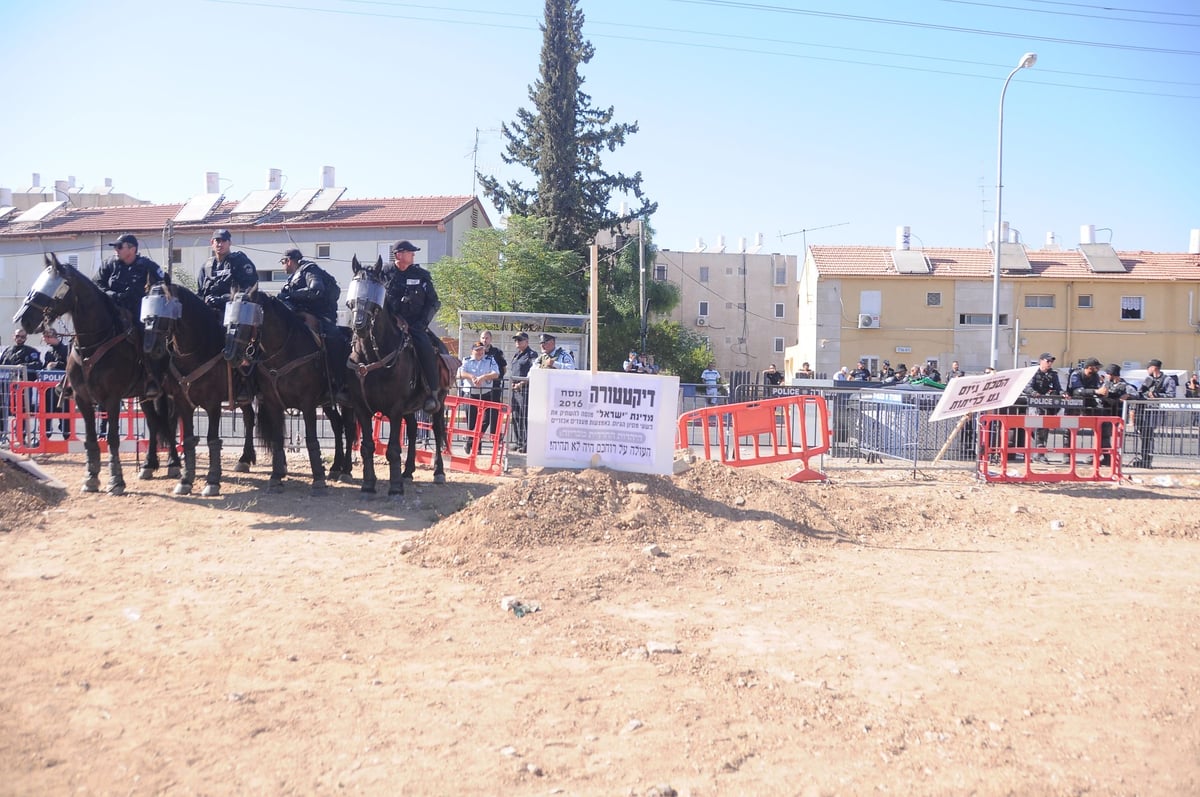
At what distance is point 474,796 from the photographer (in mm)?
3822

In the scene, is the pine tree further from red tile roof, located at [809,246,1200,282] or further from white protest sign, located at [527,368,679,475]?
white protest sign, located at [527,368,679,475]

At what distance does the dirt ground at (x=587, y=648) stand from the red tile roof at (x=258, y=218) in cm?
3842

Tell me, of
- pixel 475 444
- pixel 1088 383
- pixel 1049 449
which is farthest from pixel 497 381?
pixel 1088 383

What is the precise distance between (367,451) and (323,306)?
6.41 feet

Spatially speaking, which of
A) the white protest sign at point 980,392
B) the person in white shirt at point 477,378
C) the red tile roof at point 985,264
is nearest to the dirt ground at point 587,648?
the white protest sign at point 980,392

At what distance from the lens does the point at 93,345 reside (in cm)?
988

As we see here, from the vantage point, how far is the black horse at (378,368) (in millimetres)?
9898

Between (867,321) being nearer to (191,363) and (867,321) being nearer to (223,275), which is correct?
(223,275)

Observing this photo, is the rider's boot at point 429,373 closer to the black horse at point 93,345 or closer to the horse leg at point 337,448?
the horse leg at point 337,448

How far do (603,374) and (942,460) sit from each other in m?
7.78

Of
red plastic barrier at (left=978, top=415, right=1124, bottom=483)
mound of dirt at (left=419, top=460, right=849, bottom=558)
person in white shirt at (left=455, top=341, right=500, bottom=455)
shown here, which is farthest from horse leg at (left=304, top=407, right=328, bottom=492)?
red plastic barrier at (left=978, top=415, right=1124, bottom=483)

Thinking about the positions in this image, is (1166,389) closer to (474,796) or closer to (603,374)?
(603,374)

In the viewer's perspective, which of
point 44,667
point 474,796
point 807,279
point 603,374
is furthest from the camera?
point 807,279

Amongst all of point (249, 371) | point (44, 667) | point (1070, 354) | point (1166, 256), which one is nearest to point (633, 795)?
point (44, 667)
